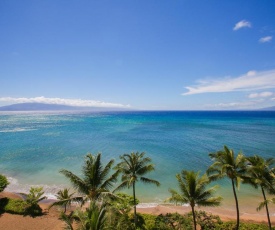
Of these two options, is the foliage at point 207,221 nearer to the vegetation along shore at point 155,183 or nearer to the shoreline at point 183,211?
the vegetation along shore at point 155,183

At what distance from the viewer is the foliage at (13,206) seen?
2648cm

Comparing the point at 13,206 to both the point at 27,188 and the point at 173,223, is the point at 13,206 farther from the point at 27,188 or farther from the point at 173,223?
the point at 173,223

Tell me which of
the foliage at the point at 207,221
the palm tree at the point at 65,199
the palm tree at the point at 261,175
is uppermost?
the palm tree at the point at 261,175

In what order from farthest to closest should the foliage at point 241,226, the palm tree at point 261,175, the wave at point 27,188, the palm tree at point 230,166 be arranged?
the wave at point 27,188
the foliage at point 241,226
the palm tree at point 230,166
the palm tree at point 261,175

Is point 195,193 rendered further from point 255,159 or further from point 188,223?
point 255,159

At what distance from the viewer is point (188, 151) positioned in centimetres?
6084

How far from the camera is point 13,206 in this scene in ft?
88.8

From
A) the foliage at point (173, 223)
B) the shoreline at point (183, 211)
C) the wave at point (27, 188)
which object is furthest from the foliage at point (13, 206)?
the foliage at point (173, 223)

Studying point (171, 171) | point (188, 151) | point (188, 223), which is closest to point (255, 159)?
point (188, 223)

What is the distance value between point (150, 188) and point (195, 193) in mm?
17174

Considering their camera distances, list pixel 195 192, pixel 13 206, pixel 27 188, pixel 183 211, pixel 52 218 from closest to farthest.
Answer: pixel 195 192
pixel 52 218
pixel 13 206
pixel 183 211
pixel 27 188

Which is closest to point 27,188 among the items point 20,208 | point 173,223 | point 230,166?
point 20,208

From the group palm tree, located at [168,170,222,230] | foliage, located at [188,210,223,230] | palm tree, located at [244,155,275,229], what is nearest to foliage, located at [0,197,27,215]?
palm tree, located at [168,170,222,230]

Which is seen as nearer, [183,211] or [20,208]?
[20,208]
